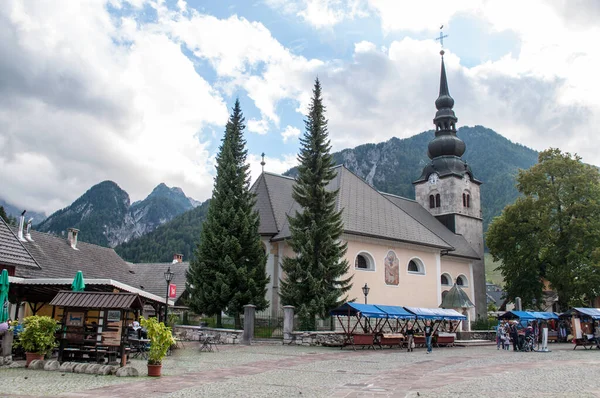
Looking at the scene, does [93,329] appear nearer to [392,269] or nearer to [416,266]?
[392,269]

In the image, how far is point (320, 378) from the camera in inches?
523

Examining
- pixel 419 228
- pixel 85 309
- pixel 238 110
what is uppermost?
pixel 238 110

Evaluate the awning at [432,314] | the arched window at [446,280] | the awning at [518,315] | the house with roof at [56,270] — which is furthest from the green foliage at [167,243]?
the awning at [518,315]

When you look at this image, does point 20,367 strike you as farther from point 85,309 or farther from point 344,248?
point 344,248

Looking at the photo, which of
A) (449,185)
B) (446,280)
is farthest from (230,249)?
(449,185)

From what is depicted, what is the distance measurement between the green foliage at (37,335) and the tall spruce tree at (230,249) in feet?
40.3

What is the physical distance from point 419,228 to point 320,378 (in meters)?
24.4

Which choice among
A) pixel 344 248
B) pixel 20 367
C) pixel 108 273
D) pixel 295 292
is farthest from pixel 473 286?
pixel 20 367

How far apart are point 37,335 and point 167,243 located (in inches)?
4021

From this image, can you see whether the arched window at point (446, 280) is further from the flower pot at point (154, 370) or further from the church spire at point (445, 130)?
the flower pot at point (154, 370)

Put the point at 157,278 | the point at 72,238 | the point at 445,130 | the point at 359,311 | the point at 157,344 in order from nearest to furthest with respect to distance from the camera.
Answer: the point at 157,344 < the point at 359,311 < the point at 72,238 < the point at 157,278 < the point at 445,130

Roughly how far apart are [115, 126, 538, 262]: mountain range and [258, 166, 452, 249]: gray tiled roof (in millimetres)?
74070

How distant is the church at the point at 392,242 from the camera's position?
104ft

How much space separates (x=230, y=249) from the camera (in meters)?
27.4
